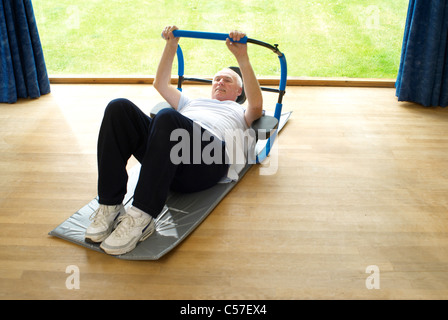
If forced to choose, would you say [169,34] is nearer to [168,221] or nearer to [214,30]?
[168,221]

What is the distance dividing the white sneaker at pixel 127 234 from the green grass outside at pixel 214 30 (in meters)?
2.79

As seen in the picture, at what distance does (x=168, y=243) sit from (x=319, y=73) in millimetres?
2986

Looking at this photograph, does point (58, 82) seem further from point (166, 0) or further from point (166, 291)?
point (166, 291)

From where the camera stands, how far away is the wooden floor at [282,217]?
5.01ft

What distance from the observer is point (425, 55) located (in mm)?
2932

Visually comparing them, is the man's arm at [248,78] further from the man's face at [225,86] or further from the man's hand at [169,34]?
the man's hand at [169,34]

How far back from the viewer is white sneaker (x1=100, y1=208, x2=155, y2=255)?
1627mm

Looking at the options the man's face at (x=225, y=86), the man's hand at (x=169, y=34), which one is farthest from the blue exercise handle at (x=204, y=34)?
the man's face at (x=225, y=86)

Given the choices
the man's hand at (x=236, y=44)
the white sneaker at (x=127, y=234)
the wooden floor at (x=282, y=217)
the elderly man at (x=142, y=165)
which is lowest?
the wooden floor at (x=282, y=217)

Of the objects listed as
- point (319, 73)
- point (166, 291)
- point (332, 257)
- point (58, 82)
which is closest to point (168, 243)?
point (166, 291)

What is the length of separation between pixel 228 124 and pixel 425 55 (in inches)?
70.0

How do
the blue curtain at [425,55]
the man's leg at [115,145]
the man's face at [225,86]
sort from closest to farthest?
the man's leg at [115,145]
the man's face at [225,86]
the blue curtain at [425,55]

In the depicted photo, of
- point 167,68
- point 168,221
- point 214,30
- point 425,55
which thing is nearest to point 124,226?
point 168,221

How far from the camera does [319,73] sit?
4.15 metres
